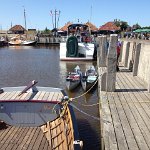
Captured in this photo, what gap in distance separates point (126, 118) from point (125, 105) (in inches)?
53.9

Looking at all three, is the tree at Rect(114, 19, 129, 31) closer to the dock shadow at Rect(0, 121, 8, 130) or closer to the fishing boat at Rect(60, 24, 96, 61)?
the fishing boat at Rect(60, 24, 96, 61)

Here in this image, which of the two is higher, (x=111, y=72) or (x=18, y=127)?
(x=111, y=72)

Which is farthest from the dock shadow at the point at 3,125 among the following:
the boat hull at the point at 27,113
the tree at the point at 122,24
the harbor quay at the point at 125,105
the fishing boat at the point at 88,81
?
the tree at the point at 122,24

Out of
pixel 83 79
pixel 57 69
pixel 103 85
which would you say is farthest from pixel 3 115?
pixel 57 69

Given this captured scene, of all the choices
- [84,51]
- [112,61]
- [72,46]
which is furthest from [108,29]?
[112,61]

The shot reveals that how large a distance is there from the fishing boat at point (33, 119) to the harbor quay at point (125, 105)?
51.9 inches

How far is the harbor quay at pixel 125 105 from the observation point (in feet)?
23.3

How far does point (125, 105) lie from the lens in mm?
9945

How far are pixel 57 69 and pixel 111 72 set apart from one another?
17984mm

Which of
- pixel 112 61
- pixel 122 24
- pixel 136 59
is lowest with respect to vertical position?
pixel 136 59

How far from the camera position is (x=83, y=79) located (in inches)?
725

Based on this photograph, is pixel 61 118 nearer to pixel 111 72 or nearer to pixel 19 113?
pixel 19 113

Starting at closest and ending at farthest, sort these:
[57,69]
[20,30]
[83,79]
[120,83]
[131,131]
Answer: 1. [131,131]
2. [120,83]
3. [83,79]
4. [57,69]
5. [20,30]

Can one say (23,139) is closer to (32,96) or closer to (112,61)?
(32,96)
